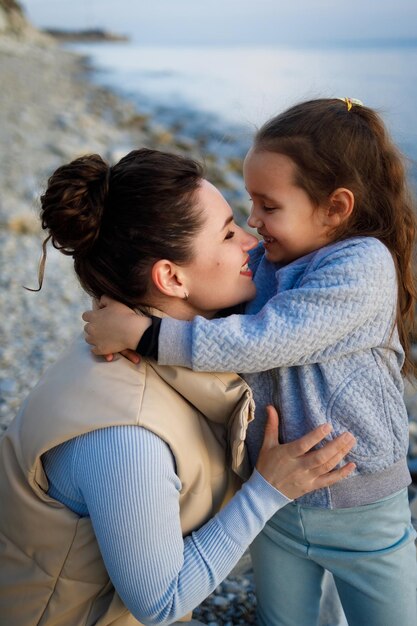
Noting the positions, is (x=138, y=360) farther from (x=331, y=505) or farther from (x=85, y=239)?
(x=331, y=505)

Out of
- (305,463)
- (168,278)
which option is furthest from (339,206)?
(305,463)

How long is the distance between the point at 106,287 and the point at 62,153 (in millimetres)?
9760

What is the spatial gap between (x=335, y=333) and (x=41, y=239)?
5980mm

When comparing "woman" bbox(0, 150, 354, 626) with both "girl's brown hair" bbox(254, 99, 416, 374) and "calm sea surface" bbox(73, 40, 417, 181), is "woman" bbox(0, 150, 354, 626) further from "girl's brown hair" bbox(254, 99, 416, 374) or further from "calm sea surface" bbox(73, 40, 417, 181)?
"calm sea surface" bbox(73, 40, 417, 181)

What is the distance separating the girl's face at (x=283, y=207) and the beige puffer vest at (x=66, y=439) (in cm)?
49

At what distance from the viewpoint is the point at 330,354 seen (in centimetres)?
197

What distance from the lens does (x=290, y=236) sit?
2.15 meters

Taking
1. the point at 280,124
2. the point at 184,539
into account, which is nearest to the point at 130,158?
the point at 280,124

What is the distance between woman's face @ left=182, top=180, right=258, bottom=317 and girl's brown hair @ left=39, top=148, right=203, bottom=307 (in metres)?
0.03

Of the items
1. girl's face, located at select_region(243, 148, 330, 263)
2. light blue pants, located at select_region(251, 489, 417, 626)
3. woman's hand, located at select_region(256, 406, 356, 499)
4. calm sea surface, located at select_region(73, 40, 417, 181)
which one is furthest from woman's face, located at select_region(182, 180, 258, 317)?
calm sea surface, located at select_region(73, 40, 417, 181)

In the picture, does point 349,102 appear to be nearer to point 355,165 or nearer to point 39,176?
point 355,165

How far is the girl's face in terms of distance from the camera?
210 centimetres

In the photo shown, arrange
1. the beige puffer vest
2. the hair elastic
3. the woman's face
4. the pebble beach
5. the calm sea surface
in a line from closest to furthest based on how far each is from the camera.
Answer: the beige puffer vest → the woman's face → the hair elastic → the pebble beach → the calm sea surface

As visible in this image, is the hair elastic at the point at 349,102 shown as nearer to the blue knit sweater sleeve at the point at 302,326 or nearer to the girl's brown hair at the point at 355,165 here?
the girl's brown hair at the point at 355,165
